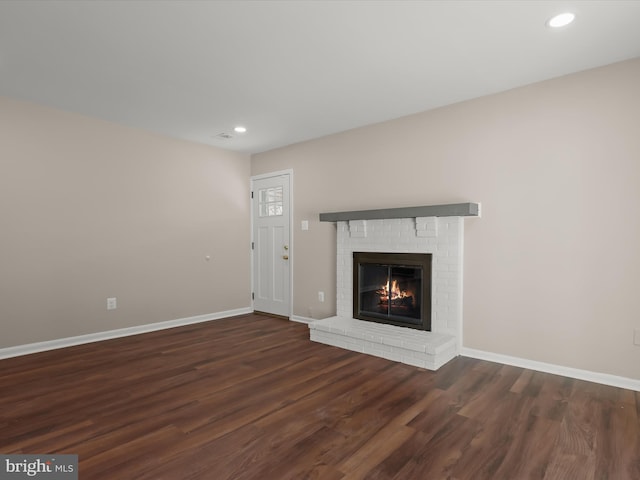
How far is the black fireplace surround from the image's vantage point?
3596mm

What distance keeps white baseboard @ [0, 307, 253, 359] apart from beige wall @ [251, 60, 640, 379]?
2905 mm

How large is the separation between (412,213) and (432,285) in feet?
2.39

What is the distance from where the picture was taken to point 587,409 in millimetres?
2328

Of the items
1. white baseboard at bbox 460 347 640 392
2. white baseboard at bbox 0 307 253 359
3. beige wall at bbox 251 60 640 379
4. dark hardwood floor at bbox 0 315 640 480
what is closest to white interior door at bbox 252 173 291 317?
white baseboard at bbox 0 307 253 359

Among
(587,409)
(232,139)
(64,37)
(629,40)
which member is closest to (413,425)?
(587,409)

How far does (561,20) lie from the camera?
220cm

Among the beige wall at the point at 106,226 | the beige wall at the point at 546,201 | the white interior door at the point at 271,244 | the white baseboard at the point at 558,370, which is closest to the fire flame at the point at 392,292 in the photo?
the beige wall at the point at 546,201

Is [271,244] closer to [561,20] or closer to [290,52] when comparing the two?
[290,52]

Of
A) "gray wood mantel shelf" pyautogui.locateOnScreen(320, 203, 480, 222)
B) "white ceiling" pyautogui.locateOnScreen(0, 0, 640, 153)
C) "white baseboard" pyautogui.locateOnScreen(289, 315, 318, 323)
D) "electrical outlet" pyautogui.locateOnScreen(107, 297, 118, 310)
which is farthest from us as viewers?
"white baseboard" pyautogui.locateOnScreen(289, 315, 318, 323)

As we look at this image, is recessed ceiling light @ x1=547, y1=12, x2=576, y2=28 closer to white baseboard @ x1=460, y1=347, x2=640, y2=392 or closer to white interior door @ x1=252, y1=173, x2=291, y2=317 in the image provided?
white baseboard @ x1=460, y1=347, x2=640, y2=392

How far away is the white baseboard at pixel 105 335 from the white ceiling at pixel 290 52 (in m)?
2.35

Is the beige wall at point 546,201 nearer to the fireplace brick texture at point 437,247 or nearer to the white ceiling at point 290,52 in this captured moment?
the fireplace brick texture at point 437,247

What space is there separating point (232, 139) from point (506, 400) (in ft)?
13.3

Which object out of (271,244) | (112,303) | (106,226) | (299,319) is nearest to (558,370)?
(299,319)
